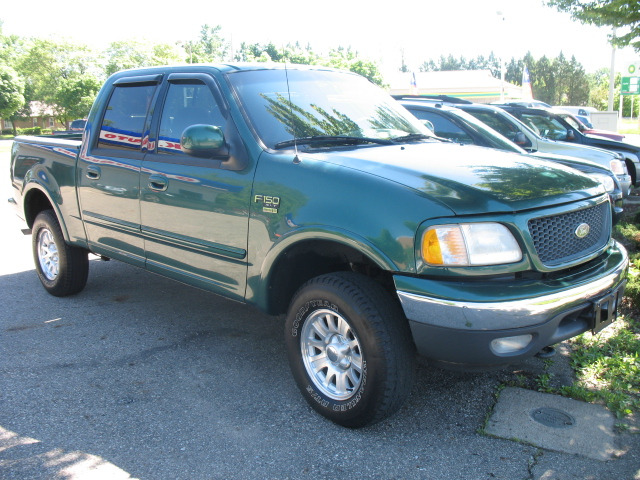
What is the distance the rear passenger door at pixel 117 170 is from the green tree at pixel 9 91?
191 feet

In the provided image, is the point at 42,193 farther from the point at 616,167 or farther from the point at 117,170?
the point at 616,167

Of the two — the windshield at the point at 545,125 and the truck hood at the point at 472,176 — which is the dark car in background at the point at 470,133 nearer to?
the windshield at the point at 545,125

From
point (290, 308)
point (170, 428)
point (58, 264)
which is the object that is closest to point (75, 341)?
point (58, 264)

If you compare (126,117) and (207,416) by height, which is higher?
(126,117)

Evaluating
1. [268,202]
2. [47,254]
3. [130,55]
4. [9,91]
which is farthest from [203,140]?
[9,91]

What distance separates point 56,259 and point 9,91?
5839 centimetres

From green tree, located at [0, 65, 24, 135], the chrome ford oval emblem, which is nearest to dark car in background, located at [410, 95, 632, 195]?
the chrome ford oval emblem

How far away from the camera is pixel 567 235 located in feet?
10.9

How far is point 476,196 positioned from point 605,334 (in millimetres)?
2358

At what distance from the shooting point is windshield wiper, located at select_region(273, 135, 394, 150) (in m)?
3.83

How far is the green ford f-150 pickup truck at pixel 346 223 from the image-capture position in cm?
300

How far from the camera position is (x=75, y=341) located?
189 inches

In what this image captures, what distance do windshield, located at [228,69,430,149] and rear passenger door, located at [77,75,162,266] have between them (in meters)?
0.95

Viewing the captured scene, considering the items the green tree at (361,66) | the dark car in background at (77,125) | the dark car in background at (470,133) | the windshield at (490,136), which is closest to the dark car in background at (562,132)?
the dark car in background at (470,133)
